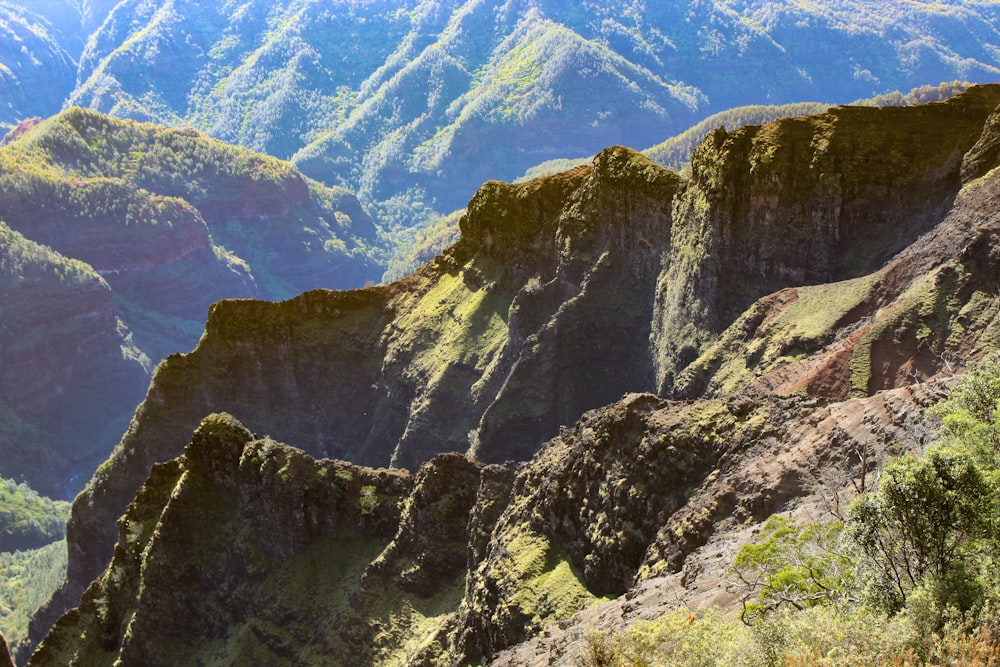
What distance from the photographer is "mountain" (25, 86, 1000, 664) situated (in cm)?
4656

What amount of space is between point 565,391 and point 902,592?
212 ft

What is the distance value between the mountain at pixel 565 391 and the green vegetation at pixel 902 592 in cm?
811

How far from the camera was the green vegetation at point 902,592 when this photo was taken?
23.0m

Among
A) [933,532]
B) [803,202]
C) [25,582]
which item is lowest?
[933,532]

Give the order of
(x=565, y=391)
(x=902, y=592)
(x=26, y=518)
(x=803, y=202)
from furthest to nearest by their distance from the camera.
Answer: (x=26, y=518) → (x=565, y=391) → (x=803, y=202) → (x=902, y=592)

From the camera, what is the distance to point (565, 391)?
295 feet

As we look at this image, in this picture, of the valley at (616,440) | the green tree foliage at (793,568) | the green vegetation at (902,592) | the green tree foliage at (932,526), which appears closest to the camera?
the green vegetation at (902,592)

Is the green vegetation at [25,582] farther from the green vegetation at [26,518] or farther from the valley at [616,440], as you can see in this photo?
the valley at [616,440]

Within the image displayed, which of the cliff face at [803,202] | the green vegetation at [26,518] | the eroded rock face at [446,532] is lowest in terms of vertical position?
the eroded rock face at [446,532]

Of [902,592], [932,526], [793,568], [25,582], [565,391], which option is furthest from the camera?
[25,582]

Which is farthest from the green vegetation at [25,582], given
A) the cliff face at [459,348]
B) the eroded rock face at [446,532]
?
the eroded rock face at [446,532]

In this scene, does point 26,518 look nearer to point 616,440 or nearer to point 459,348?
point 459,348

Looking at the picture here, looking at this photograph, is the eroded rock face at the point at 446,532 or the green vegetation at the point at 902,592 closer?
the green vegetation at the point at 902,592

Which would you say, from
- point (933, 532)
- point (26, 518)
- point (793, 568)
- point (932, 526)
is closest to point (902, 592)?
point (933, 532)
